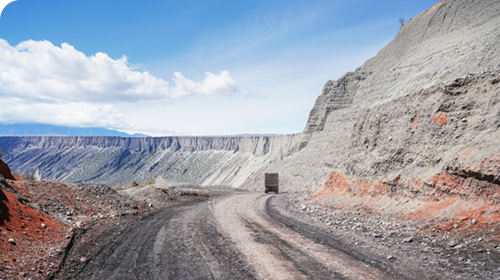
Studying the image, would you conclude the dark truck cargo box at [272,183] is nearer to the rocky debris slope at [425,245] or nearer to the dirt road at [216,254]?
the dirt road at [216,254]

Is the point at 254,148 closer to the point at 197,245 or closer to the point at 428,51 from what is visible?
the point at 428,51

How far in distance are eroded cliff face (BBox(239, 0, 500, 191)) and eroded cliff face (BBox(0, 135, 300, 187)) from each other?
4435 cm

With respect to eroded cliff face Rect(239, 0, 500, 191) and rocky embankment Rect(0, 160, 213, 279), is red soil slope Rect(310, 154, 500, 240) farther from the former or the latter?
rocky embankment Rect(0, 160, 213, 279)

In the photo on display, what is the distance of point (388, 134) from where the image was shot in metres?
15.5

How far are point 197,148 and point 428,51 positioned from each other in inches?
4635

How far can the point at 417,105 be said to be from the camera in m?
13.8

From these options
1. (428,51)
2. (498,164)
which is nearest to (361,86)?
(428,51)

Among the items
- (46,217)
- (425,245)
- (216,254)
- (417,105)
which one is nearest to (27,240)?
(46,217)

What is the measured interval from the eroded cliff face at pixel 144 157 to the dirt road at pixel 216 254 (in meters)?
78.7

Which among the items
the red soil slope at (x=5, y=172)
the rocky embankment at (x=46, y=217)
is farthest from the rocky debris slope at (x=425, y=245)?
the red soil slope at (x=5, y=172)

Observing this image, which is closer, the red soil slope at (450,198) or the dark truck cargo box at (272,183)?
the red soil slope at (450,198)

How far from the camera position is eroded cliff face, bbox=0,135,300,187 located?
103 meters

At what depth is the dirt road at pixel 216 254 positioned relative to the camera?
6.09 m

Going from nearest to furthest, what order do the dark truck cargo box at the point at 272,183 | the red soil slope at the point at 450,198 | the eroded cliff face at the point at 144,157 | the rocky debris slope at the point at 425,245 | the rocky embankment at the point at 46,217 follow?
the rocky debris slope at the point at 425,245, the rocky embankment at the point at 46,217, the red soil slope at the point at 450,198, the dark truck cargo box at the point at 272,183, the eroded cliff face at the point at 144,157
